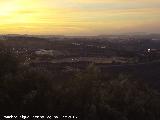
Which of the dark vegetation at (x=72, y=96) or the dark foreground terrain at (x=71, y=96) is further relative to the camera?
the dark vegetation at (x=72, y=96)

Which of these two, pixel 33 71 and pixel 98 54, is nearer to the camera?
pixel 33 71

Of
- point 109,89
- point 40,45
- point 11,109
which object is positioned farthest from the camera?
point 40,45

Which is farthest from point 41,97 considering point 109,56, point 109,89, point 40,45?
point 40,45

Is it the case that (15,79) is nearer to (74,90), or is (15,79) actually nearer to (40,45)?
(74,90)

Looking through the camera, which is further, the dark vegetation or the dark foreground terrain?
the dark vegetation

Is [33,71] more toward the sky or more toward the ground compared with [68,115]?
more toward the sky

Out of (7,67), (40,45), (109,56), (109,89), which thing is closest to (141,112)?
(109,89)

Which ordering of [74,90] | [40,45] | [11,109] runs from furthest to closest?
[40,45], [74,90], [11,109]
